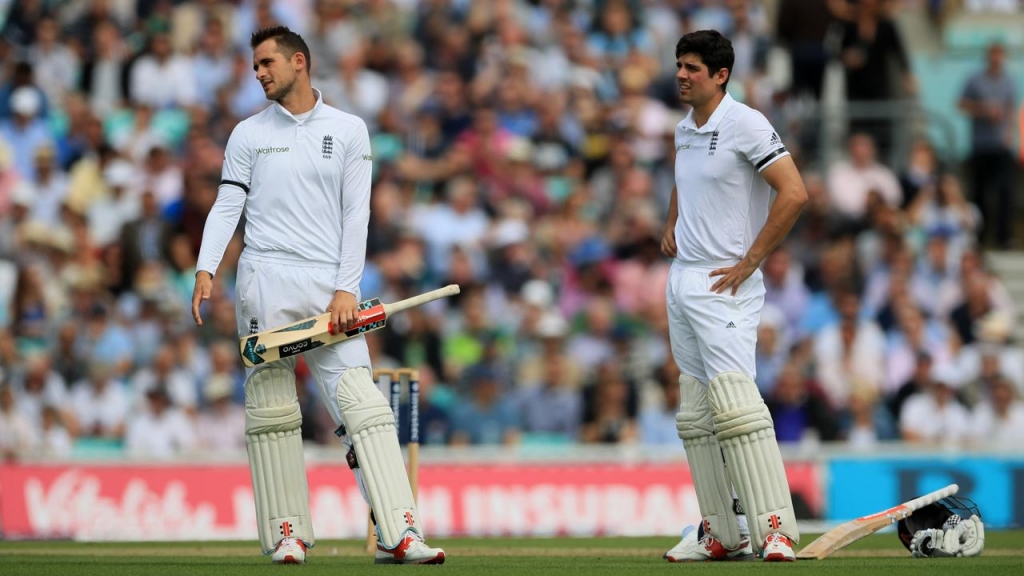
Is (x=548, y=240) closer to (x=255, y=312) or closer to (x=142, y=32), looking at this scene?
(x=142, y=32)

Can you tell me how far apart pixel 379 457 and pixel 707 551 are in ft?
5.70

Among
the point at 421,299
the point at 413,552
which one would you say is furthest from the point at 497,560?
the point at 421,299

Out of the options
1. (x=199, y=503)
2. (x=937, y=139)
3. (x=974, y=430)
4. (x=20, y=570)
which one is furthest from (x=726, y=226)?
(x=937, y=139)

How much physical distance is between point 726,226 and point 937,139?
37.0 feet

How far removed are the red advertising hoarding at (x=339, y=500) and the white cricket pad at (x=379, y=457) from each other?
523 cm

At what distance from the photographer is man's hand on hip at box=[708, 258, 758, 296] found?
8.24 meters

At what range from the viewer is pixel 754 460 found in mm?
8164

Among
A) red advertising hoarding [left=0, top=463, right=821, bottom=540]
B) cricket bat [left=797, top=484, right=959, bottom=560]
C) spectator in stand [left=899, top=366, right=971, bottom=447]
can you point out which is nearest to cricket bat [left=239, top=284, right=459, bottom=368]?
cricket bat [left=797, top=484, right=959, bottom=560]

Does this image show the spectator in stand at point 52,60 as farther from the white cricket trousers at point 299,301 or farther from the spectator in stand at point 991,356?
the white cricket trousers at point 299,301

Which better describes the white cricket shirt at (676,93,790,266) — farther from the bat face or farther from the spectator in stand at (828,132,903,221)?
the spectator in stand at (828,132,903,221)

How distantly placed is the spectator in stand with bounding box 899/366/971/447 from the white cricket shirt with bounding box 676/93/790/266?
7032mm

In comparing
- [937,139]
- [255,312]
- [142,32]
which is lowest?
[255,312]

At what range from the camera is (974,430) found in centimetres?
1505

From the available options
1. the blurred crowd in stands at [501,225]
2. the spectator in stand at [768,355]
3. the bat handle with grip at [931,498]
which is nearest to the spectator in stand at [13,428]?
the blurred crowd in stands at [501,225]
